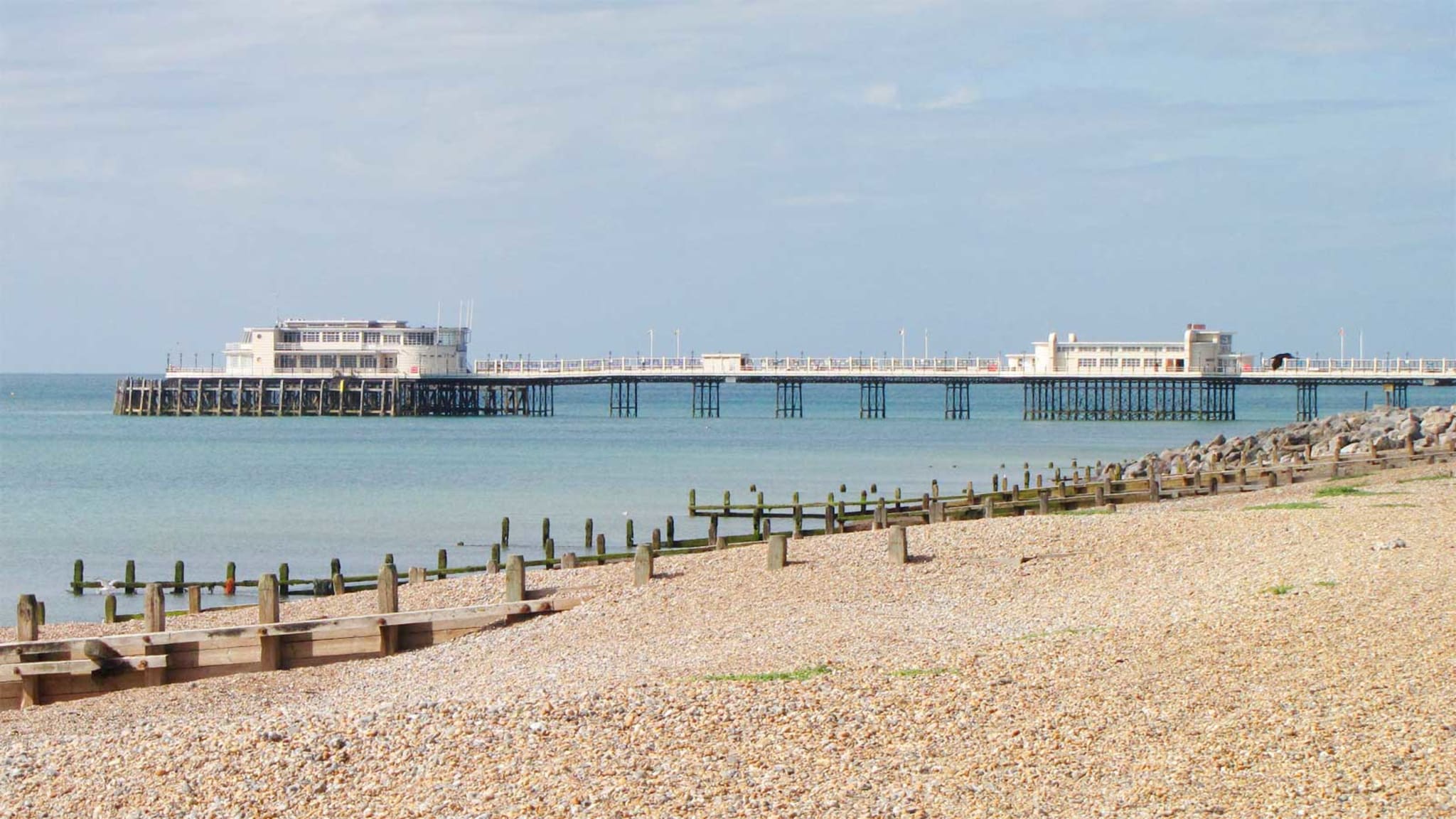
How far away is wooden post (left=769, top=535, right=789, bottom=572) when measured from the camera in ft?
59.1

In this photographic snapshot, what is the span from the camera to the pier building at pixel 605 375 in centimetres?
9075

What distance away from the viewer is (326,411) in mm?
100125

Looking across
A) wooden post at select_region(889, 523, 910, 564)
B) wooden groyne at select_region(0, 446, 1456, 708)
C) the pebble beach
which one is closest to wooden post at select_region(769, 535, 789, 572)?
wooden groyne at select_region(0, 446, 1456, 708)

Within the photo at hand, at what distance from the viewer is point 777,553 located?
59.4 ft

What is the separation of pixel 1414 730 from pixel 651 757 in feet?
13.6

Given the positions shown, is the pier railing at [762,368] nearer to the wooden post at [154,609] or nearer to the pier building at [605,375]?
the pier building at [605,375]

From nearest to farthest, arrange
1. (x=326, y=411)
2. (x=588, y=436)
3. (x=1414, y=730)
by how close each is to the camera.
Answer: (x=1414, y=730) < (x=588, y=436) < (x=326, y=411)

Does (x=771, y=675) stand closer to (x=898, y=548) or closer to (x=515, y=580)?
(x=515, y=580)

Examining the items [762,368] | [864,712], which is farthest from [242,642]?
[762,368]

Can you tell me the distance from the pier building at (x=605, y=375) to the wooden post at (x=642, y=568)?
71488mm

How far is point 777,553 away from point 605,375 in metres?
79.3

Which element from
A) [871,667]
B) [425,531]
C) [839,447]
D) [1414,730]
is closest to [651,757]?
[871,667]

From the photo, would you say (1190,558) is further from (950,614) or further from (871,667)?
(871,667)

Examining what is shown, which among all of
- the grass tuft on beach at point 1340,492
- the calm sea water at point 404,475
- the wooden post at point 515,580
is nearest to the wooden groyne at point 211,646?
the wooden post at point 515,580
